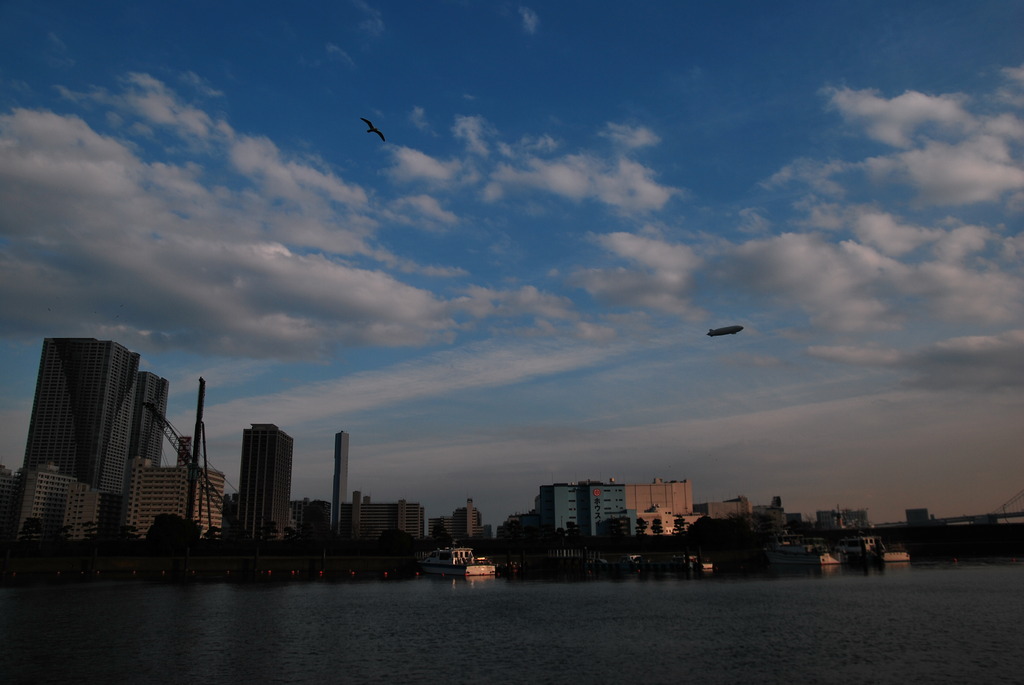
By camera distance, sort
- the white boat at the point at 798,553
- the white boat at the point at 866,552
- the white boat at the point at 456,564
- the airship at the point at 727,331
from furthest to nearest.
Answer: the white boat at the point at 866,552, the white boat at the point at 798,553, the white boat at the point at 456,564, the airship at the point at 727,331

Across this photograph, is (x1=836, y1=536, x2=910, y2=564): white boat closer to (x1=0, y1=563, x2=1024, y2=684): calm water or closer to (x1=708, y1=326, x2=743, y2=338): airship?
(x1=0, y1=563, x2=1024, y2=684): calm water

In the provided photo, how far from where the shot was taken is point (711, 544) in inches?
5615

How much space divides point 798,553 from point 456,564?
59.7 metres

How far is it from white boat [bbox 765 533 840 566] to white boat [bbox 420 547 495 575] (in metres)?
53.1

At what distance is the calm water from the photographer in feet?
115

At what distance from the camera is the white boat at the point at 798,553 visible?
121000 mm

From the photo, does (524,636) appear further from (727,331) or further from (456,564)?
(456,564)

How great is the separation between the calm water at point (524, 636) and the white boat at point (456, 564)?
34.7 m

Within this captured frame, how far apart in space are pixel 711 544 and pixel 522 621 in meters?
98.4

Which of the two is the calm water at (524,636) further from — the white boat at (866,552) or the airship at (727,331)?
the white boat at (866,552)

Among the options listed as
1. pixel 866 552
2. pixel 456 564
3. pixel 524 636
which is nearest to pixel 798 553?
pixel 866 552

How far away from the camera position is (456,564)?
115812 mm

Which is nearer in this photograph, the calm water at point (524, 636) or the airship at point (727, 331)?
the calm water at point (524, 636)

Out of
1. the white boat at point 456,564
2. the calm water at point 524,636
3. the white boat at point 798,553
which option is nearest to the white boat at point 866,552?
the white boat at point 798,553
